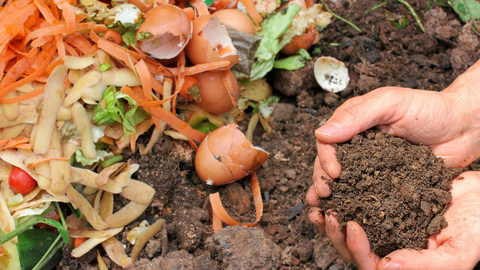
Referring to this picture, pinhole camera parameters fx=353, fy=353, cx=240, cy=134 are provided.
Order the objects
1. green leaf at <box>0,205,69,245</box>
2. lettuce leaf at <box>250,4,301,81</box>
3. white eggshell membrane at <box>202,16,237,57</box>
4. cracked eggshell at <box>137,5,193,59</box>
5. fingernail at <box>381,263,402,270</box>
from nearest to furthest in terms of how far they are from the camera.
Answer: fingernail at <box>381,263,402,270</box>
green leaf at <box>0,205,69,245</box>
cracked eggshell at <box>137,5,193,59</box>
white eggshell membrane at <box>202,16,237,57</box>
lettuce leaf at <box>250,4,301,81</box>

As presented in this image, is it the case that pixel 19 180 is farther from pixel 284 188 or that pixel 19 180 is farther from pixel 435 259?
pixel 435 259

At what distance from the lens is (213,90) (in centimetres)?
203

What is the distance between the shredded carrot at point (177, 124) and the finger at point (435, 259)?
1160 mm

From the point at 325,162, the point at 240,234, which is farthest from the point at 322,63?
the point at 240,234

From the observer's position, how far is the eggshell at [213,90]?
2.02 meters

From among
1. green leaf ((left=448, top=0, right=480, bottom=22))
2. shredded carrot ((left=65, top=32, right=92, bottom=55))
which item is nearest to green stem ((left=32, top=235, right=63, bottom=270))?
shredded carrot ((left=65, top=32, right=92, bottom=55))

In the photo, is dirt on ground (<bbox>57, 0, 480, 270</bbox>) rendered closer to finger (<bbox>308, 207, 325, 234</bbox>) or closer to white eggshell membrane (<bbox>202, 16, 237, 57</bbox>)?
finger (<bbox>308, 207, 325, 234</bbox>)

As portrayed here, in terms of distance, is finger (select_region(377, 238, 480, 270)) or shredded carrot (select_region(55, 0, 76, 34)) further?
shredded carrot (select_region(55, 0, 76, 34))

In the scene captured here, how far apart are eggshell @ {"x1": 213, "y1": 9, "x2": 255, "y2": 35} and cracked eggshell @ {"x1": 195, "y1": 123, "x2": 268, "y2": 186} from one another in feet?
2.03

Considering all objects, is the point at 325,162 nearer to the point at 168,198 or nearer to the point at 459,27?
the point at 168,198

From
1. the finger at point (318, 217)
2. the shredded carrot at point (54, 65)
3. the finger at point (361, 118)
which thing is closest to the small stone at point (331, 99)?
the finger at point (361, 118)

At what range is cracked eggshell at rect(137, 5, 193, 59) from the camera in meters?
1.77

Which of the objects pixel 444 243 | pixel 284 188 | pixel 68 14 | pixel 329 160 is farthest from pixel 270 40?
pixel 444 243

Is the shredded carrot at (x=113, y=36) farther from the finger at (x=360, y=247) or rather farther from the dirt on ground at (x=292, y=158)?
the finger at (x=360, y=247)
